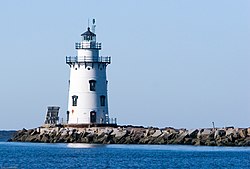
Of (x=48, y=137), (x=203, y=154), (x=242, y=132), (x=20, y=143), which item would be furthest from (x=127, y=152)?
(x=20, y=143)

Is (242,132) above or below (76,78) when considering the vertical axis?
below

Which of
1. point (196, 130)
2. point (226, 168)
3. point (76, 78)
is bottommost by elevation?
point (226, 168)

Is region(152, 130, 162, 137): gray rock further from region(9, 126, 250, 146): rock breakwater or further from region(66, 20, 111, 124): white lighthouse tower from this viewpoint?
region(66, 20, 111, 124): white lighthouse tower

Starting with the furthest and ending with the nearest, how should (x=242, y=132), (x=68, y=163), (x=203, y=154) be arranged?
(x=242, y=132), (x=203, y=154), (x=68, y=163)

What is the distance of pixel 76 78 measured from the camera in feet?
268

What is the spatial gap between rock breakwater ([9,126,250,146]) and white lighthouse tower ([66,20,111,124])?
156 centimetres

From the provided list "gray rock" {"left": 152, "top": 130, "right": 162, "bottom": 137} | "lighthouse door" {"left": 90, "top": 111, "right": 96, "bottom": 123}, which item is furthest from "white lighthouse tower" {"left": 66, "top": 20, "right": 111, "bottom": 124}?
"gray rock" {"left": 152, "top": 130, "right": 162, "bottom": 137}

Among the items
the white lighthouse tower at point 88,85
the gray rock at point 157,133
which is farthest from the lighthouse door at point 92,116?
the gray rock at point 157,133

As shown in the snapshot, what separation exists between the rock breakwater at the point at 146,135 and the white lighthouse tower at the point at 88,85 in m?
1.56

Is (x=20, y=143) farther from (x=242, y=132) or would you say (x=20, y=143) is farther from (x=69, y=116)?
(x=242, y=132)

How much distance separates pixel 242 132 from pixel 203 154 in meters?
8.99

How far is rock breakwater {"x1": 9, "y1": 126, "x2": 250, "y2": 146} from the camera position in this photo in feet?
244

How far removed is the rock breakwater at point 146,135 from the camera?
74.2 m

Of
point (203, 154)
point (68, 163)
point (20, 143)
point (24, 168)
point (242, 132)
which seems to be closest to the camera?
point (24, 168)
